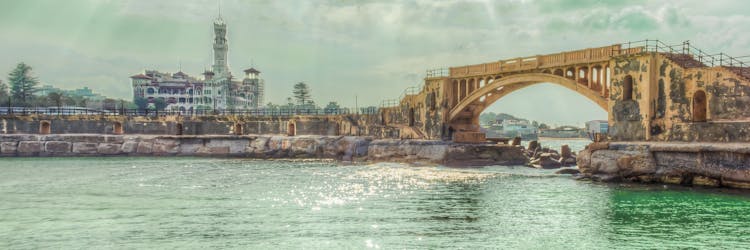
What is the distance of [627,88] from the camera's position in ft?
111

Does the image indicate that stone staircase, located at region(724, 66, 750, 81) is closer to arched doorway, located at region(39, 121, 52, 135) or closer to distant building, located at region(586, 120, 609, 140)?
arched doorway, located at region(39, 121, 52, 135)

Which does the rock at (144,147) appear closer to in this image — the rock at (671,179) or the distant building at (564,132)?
the rock at (671,179)

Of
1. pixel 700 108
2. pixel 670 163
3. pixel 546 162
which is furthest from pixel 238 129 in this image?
pixel 700 108

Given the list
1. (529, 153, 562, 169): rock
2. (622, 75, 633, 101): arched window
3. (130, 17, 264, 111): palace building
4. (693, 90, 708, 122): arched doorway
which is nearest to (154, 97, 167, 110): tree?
(130, 17, 264, 111): palace building

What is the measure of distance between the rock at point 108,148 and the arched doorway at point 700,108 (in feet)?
169

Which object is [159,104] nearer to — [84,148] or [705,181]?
[84,148]

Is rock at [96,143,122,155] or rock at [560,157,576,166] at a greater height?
rock at [96,143,122,155]

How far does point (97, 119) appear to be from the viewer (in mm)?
63219

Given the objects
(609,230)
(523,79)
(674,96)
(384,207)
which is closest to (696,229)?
(609,230)

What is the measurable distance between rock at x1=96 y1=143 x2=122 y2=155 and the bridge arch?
111ft

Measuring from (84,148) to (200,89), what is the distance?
8332cm

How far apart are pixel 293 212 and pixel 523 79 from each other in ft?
79.7

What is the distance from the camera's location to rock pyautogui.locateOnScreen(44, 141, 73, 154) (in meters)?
57.6

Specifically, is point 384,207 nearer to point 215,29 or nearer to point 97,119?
point 97,119
